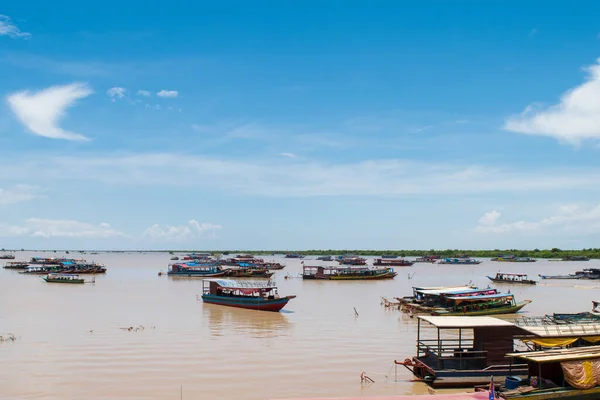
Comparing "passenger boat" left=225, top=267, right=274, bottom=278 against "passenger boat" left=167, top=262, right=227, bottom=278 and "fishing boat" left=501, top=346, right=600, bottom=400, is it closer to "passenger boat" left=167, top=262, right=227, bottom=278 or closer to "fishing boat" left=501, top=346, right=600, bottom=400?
"passenger boat" left=167, top=262, right=227, bottom=278

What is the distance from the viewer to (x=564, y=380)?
12.2m

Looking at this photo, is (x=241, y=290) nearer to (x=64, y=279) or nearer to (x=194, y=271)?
(x=64, y=279)

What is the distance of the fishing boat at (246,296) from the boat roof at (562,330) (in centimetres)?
1847

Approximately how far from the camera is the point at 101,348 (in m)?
19.9

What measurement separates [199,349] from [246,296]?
12.4 metres

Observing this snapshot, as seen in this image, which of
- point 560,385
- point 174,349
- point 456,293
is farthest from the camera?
point 456,293

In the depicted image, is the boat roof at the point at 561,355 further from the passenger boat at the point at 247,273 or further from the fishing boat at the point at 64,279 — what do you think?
the passenger boat at the point at 247,273

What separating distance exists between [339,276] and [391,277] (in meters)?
7.26

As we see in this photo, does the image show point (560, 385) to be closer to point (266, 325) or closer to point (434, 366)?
point (434, 366)

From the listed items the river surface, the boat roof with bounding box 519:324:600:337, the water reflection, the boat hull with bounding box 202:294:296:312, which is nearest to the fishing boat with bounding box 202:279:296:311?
the boat hull with bounding box 202:294:296:312

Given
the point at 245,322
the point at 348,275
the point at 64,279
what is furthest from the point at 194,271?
the point at 245,322

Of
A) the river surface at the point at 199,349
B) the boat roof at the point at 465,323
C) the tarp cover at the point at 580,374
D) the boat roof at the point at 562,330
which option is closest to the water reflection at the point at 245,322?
the river surface at the point at 199,349

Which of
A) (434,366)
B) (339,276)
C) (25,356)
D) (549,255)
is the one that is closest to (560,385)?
(434,366)

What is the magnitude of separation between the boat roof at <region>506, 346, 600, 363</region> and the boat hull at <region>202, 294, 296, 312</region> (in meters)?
19.5
